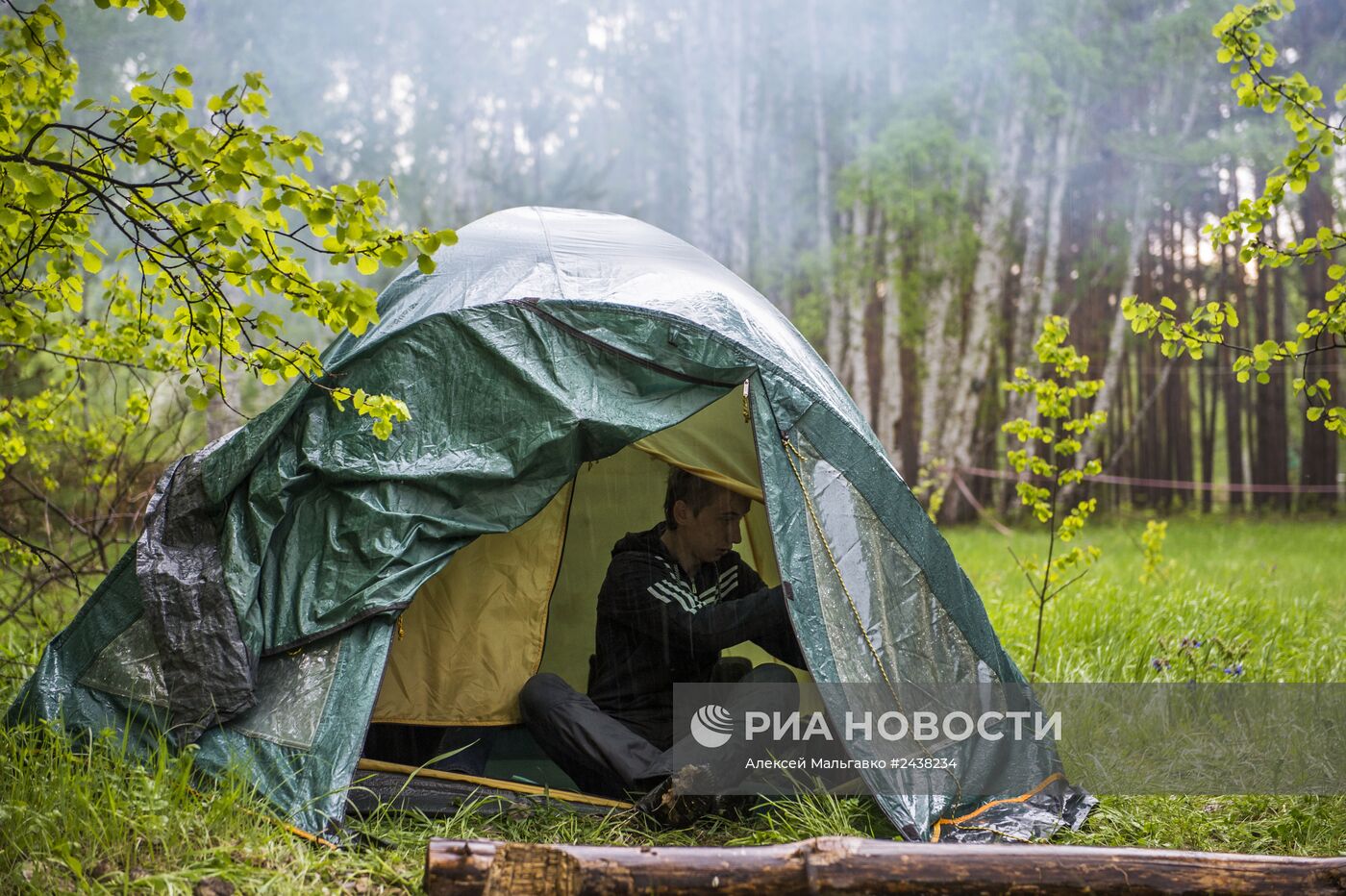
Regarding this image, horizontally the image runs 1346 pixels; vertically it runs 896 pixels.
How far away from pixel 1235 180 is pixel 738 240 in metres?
5.87

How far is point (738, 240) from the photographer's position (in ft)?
45.6

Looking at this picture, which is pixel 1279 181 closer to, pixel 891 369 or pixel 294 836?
pixel 294 836

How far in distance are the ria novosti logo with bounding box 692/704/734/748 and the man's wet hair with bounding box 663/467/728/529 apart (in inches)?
24.4

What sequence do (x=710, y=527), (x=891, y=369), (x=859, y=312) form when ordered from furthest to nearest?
1. (x=859, y=312)
2. (x=891, y=369)
3. (x=710, y=527)

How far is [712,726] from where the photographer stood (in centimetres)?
324

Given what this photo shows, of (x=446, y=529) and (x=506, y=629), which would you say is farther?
(x=506, y=629)

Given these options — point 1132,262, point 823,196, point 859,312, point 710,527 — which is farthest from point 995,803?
point 823,196

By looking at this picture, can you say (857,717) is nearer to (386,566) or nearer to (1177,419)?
(386,566)

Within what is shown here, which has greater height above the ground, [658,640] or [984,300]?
[984,300]

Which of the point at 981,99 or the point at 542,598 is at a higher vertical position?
the point at 981,99

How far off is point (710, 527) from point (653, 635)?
1.31 feet

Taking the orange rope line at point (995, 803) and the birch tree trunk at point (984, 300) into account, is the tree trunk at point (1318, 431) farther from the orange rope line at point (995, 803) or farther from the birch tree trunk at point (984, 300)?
the orange rope line at point (995, 803)

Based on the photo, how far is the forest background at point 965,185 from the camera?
36.6 ft

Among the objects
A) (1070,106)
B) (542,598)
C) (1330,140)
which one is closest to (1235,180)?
(1070,106)
